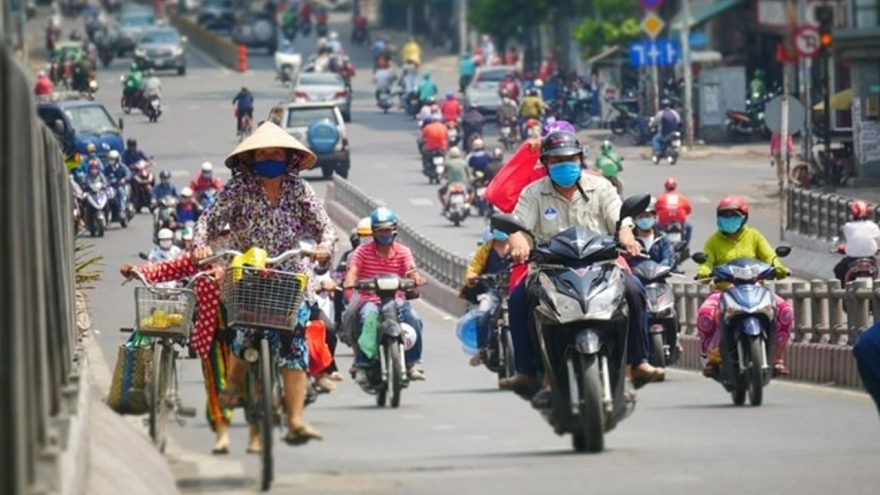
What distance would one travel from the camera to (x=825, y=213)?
133 ft

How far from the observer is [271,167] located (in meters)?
13.3

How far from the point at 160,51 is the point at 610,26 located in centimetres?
2065

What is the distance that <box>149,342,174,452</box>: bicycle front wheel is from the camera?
13.9 meters

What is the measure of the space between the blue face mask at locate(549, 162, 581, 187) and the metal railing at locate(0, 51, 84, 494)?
3887 mm

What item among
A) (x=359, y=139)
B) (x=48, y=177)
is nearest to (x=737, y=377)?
(x=48, y=177)

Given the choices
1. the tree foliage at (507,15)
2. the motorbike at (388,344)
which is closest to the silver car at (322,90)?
the tree foliage at (507,15)

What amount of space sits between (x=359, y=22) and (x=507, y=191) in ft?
311

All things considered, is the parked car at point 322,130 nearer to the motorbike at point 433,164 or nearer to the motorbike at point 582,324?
the motorbike at point 433,164

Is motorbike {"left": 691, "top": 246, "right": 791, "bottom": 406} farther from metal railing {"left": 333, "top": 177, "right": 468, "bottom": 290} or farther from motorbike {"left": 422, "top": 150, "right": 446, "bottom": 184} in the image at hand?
motorbike {"left": 422, "top": 150, "right": 446, "bottom": 184}

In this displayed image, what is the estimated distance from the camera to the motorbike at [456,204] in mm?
49688

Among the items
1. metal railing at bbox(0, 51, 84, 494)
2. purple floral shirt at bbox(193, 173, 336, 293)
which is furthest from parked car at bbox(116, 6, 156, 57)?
metal railing at bbox(0, 51, 84, 494)

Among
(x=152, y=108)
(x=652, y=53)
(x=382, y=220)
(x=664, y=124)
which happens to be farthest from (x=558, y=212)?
(x=152, y=108)

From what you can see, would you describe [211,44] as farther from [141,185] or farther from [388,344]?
[388,344]

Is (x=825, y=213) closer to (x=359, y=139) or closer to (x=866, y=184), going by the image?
(x=866, y=184)
